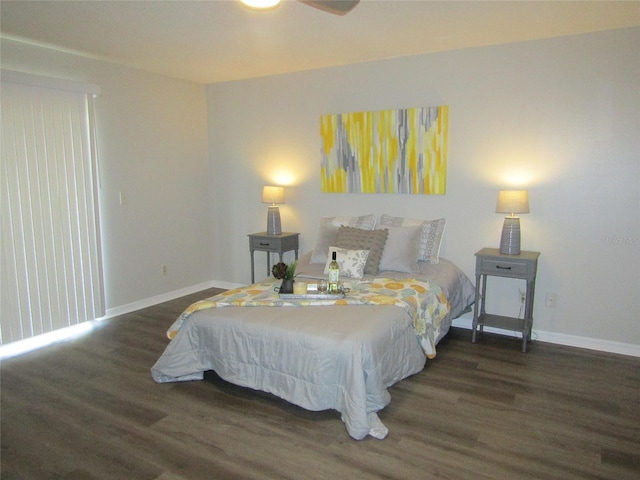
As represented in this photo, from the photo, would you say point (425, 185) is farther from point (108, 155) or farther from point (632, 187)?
point (108, 155)

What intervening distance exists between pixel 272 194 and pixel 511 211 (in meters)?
2.45

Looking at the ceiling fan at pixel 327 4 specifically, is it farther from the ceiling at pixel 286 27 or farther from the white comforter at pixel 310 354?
the white comforter at pixel 310 354

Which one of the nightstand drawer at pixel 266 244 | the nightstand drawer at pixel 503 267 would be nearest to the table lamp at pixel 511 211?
the nightstand drawer at pixel 503 267

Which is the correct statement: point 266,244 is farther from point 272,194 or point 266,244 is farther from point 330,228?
point 330,228

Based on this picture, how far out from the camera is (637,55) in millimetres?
3252

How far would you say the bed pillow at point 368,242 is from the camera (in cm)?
375

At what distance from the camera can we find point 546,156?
3.64 meters

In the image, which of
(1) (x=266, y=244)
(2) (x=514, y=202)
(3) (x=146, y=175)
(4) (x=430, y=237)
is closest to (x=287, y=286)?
(4) (x=430, y=237)

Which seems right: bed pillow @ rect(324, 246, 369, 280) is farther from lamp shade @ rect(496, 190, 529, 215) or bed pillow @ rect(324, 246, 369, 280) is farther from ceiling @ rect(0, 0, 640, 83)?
ceiling @ rect(0, 0, 640, 83)

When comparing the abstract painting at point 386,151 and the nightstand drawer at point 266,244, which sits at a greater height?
the abstract painting at point 386,151

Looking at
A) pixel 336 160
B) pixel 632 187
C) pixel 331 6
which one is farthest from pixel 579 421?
pixel 336 160

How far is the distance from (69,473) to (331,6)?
2.63 meters

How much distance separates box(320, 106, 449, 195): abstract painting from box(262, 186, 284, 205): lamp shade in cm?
49

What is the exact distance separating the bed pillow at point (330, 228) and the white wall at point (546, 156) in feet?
0.87
